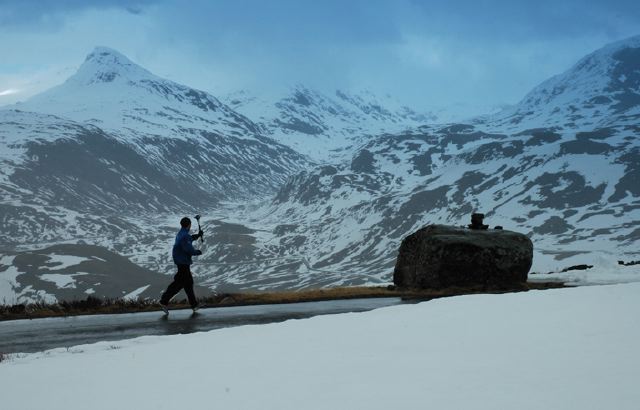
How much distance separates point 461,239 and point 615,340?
45.8 feet

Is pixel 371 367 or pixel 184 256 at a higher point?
pixel 184 256

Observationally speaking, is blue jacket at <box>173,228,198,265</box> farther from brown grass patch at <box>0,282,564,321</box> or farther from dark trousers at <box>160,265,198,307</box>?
brown grass patch at <box>0,282,564,321</box>

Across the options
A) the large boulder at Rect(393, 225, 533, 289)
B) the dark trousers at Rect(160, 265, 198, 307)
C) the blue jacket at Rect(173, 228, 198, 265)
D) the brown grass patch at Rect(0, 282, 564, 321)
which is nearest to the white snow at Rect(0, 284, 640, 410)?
the dark trousers at Rect(160, 265, 198, 307)

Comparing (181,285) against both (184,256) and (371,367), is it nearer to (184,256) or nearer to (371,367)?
(184,256)

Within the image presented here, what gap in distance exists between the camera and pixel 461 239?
21.0 m

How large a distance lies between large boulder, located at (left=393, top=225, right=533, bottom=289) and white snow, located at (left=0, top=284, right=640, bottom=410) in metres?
10.7

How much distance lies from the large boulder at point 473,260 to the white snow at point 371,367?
10657 mm

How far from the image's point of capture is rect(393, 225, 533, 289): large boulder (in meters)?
20.7

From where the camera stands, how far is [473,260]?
20734 mm

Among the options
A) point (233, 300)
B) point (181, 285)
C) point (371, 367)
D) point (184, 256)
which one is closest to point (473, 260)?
point (233, 300)

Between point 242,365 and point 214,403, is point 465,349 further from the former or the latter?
point 214,403

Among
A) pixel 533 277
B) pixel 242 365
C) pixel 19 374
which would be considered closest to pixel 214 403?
pixel 242 365

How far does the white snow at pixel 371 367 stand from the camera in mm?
5477

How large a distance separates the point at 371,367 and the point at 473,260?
14.8m
